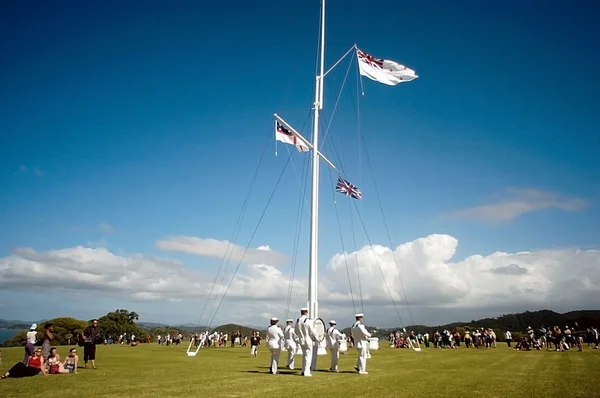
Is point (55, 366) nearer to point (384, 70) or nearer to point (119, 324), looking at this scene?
point (384, 70)

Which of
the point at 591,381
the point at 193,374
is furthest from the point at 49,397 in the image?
the point at 591,381

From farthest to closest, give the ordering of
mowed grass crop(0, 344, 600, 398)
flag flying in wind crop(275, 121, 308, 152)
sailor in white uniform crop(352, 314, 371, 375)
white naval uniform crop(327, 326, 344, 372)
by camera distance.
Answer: flag flying in wind crop(275, 121, 308, 152), white naval uniform crop(327, 326, 344, 372), sailor in white uniform crop(352, 314, 371, 375), mowed grass crop(0, 344, 600, 398)

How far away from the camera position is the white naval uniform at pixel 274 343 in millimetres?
18156

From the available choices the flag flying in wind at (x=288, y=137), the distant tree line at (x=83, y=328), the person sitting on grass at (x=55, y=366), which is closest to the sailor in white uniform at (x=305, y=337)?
the person sitting on grass at (x=55, y=366)

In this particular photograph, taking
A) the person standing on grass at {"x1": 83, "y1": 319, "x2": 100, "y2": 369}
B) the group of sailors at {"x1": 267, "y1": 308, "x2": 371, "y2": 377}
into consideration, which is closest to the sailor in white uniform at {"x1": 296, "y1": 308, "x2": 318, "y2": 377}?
the group of sailors at {"x1": 267, "y1": 308, "x2": 371, "y2": 377}

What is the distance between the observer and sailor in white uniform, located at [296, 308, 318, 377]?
16933 mm

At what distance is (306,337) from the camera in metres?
17.6

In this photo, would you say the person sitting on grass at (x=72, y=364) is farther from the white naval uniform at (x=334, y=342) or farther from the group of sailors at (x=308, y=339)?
the white naval uniform at (x=334, y=342)

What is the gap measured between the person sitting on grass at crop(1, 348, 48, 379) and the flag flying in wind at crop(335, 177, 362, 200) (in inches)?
787

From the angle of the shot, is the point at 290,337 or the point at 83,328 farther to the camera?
the point at 83,328

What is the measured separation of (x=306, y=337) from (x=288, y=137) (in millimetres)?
15878

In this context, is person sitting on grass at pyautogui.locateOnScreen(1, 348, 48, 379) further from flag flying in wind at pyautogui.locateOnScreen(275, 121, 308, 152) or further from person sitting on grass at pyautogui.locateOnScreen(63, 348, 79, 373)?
flag flying in wind at pyautogui.locateOnScreen(275, 121, 308, 152)

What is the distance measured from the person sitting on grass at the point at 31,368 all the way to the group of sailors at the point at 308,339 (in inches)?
323

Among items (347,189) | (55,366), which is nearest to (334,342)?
(55,366)
